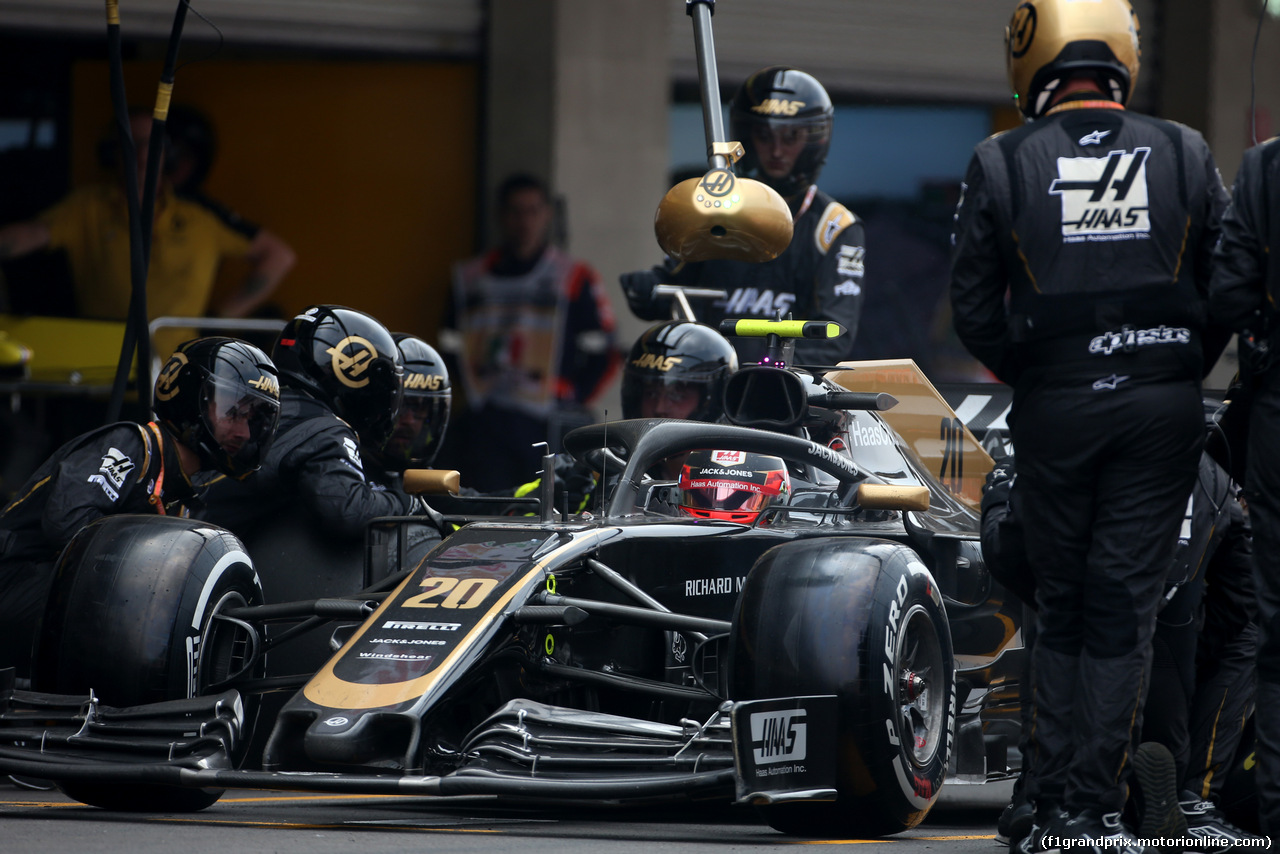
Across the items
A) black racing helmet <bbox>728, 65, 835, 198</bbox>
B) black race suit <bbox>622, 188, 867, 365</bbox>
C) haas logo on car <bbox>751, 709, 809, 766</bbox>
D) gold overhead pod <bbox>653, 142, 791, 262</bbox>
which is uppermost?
black racing helmet <bbox>728, 65, 835, 198</bbox>

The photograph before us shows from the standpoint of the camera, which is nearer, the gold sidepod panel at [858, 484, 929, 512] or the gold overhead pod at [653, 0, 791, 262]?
the gold sidepod panel at [858, 484, 929, 512]

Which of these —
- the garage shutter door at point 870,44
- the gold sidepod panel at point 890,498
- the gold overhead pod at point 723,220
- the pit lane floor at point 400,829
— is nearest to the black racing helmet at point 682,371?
the gold overhead pod at point 723,220

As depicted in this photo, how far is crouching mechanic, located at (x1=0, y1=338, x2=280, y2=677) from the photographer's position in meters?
5.31

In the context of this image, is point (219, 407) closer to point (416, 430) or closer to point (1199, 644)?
point (416, 430)

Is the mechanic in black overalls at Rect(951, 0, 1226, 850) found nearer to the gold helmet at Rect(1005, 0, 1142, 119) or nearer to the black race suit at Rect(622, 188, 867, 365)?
the gold helmet at Rect(1005, 0, 1142, 119)

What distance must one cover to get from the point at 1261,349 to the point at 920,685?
54.7 inches

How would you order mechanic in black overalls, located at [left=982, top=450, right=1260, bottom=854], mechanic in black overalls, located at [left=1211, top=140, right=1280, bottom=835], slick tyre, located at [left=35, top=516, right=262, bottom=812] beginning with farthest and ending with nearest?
slick tyre, located at [left=35, top=516, right=262, bottom=812], mechanic in black overalls, located at [left=982, top=450, right=1260, bottom=854], mechanic in black overalls, located at [left=1211, top=140, right=1280, bottom=835]

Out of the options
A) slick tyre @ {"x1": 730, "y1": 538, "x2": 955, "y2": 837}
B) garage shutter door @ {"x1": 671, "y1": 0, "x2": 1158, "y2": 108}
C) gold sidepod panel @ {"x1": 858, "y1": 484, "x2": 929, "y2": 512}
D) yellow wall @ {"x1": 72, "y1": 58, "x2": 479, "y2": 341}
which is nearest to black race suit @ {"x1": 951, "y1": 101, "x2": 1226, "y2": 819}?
slick tyre @ {"x1": 730, "y1": 538, "x2": 955, "y2": 837}

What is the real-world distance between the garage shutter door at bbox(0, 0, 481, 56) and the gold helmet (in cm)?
716

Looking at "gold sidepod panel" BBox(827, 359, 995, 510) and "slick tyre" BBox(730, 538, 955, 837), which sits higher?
"gold sidepod panel" BBox(827, 359, 995, 510)

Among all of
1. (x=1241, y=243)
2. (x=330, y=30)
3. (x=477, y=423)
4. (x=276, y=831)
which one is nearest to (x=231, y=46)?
(x=330, y=30)

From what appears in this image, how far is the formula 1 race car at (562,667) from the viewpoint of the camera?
4.29 m

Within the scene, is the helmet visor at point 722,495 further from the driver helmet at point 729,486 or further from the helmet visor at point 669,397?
the helmet visor at point 669,397

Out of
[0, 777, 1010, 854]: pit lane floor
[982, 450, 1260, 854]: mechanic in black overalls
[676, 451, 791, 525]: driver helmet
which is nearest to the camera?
[0, 777, 1010, 854]: pit lane floor
